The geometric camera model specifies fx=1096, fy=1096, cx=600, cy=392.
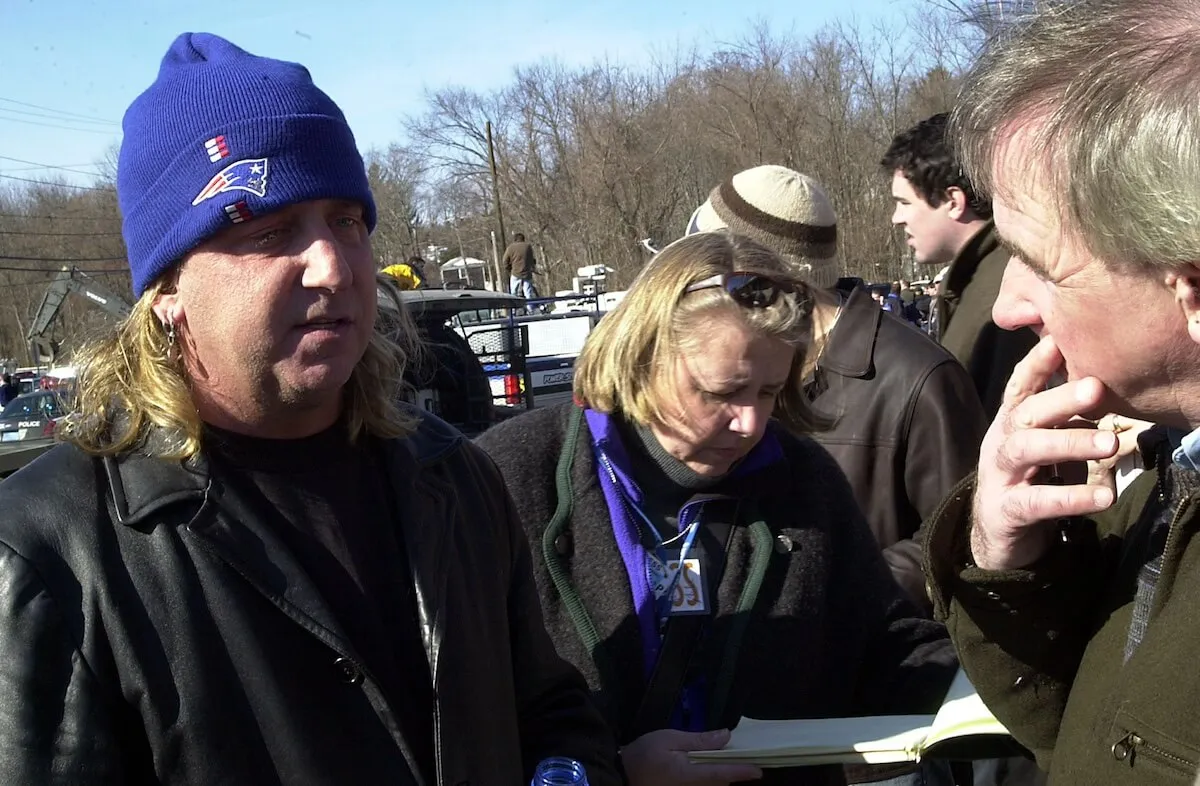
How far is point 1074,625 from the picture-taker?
1689 mm

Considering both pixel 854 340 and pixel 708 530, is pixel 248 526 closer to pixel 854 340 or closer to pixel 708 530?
pixel 708 530

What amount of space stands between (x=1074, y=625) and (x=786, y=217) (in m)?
2.24

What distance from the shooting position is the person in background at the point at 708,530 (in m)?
2.39

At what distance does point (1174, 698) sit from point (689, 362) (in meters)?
1.39

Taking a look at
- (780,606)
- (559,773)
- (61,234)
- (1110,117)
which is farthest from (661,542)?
(61,234)

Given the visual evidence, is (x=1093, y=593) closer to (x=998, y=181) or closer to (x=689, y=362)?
(x=998, y=181)

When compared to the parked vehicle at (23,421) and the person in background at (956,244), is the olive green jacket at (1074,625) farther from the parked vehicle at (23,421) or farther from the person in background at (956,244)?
the parked vehicle at (23,421)

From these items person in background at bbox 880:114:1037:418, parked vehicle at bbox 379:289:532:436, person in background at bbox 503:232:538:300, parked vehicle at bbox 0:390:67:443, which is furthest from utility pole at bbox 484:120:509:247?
person in background at bbox 880:114:1037:418

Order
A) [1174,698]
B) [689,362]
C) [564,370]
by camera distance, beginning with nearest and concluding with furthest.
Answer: [1174,698] < [689,362] < [564,370]

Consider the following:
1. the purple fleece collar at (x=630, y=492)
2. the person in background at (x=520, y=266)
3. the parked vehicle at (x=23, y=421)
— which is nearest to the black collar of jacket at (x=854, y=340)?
the purple fleece collar at (x=630, y=492)

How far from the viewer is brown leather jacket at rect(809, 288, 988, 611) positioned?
3221mm

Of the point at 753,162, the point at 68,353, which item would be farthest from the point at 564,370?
the point at 753,162

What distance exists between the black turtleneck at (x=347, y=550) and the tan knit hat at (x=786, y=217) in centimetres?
214

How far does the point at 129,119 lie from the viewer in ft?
5.89
